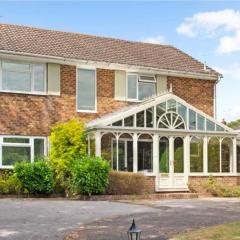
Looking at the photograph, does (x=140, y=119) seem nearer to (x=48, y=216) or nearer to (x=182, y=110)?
(x=182, y=110)

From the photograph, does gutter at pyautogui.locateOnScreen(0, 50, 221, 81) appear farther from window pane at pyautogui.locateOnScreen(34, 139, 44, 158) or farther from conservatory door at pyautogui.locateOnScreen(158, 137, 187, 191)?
conservatory door at pyautogui.locateOnScreen(158, 137, 187, 191)

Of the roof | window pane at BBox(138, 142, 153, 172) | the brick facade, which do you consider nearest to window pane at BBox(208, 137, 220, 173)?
window pane at BBox(138, 142, 153, 172)

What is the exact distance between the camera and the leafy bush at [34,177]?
2369 centimetres

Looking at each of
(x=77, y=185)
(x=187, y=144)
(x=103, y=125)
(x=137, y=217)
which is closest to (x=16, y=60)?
(x=103, y=125)

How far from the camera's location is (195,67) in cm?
3183

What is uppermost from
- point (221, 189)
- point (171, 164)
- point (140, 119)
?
point (140, 119)

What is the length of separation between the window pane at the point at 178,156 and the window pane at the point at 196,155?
1.69 feet

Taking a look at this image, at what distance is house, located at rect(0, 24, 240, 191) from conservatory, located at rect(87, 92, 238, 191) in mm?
46

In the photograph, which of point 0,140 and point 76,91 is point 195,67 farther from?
point 0,140

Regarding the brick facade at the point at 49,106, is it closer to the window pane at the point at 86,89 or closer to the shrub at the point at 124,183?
the window pane at the point at 86,89

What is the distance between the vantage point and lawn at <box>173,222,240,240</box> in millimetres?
11559

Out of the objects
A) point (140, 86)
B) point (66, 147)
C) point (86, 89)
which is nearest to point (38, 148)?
point (66, 147)

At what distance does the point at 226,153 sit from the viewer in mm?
28188

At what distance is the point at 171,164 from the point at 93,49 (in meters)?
7.55
